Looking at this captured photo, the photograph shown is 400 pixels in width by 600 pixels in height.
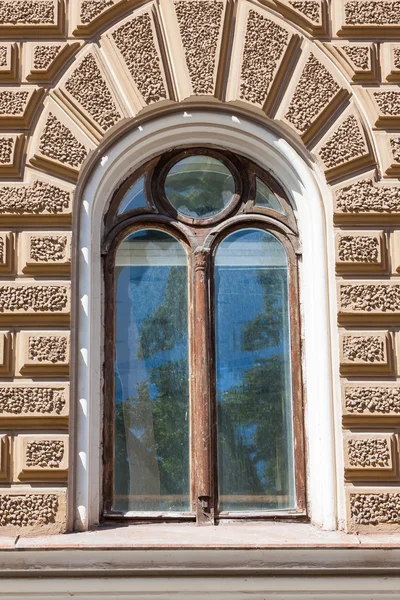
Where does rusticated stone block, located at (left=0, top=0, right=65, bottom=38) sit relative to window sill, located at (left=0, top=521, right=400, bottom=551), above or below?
above

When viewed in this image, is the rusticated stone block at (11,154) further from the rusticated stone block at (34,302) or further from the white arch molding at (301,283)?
the rusticated stone block at (34,302)

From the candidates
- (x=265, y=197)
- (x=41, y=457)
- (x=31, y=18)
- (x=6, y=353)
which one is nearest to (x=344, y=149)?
(x=265, y=197)

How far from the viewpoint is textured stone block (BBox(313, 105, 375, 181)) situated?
710 centimetres

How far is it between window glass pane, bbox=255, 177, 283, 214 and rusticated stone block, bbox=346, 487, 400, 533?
6.31 feet

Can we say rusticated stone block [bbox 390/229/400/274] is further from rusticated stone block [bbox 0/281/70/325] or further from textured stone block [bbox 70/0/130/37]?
textured stone block [bbox 70/0/130/37]

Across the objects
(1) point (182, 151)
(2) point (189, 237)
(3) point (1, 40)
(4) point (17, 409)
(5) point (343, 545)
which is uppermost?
(3) point (1, 40)

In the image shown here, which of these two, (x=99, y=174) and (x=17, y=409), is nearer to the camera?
(x=17, y=409)

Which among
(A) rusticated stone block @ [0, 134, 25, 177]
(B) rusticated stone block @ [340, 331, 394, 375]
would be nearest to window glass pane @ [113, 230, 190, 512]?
(A) rusticated stone block @ [0, 134, 25, 177]

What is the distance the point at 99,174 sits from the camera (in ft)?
23.5

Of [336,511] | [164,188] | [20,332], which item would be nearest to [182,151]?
[164,188]

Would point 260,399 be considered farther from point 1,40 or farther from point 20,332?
point 1,40

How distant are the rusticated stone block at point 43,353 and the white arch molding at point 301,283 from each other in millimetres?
117

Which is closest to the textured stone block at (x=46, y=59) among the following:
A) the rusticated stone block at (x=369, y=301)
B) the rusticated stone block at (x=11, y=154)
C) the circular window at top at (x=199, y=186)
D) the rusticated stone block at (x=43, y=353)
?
the rusticated stone block at (x=11, y=154)

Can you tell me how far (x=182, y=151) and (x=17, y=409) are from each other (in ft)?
6.69
